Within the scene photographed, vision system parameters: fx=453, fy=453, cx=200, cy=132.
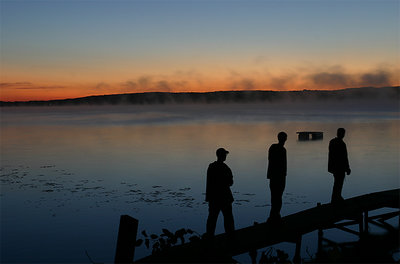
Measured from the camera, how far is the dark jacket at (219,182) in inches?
338

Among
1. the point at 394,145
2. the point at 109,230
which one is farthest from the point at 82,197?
the point at 394,145

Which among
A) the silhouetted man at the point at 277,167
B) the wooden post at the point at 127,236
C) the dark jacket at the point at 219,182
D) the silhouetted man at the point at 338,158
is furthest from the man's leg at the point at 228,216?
the silhouetted man at the point at 338,158

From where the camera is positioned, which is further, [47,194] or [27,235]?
[47,194]

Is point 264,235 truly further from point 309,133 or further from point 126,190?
point 309,133

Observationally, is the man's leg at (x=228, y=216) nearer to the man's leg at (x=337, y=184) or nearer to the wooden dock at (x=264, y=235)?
the wooden dock at (x=264, y=235)

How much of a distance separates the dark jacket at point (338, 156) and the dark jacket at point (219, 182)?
12.6 feet

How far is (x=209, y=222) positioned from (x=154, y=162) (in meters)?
22.9

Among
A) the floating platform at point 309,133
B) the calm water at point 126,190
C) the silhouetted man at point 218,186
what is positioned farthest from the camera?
the floating platform at point 309,133

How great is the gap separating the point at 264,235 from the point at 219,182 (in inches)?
84.6

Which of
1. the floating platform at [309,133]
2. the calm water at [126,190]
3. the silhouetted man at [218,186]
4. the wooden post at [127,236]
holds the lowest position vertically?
the calm water at [126,190]

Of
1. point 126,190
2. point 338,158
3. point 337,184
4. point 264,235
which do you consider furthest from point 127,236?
point 126,190

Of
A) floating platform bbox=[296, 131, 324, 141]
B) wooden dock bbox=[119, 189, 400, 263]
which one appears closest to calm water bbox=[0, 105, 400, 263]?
wooden dock bbox=[119, 189, 400, 263]

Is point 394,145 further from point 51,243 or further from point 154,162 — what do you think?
point 51,243

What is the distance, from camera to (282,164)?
9.72 meters
